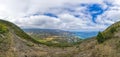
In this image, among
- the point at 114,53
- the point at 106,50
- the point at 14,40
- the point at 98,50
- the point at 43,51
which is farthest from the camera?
the point at 43,51

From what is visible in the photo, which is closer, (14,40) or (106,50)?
(106,50)

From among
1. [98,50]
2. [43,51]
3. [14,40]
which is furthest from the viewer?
[43,51]

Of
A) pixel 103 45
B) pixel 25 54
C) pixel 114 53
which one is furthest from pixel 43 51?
pixel 114 53

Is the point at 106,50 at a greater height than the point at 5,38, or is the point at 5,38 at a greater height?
the point at 5,38

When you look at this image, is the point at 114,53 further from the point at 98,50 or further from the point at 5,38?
the point at 5,38

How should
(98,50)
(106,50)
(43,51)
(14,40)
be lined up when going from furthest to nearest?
(43,51) → (14,40) → (98,50) → (106,50)

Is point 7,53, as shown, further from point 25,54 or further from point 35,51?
point 35,51

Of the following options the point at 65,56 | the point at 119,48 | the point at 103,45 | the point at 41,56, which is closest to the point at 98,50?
the point at 103,45

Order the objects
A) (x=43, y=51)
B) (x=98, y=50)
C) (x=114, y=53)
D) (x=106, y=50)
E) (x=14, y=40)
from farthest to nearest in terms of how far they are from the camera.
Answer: (x=43, y=51) < (x=14, y=40) < (x=98, y=50) < (x=106, y=50) < (x=114, y=53)

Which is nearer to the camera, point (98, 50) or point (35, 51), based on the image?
point (98, 50)
